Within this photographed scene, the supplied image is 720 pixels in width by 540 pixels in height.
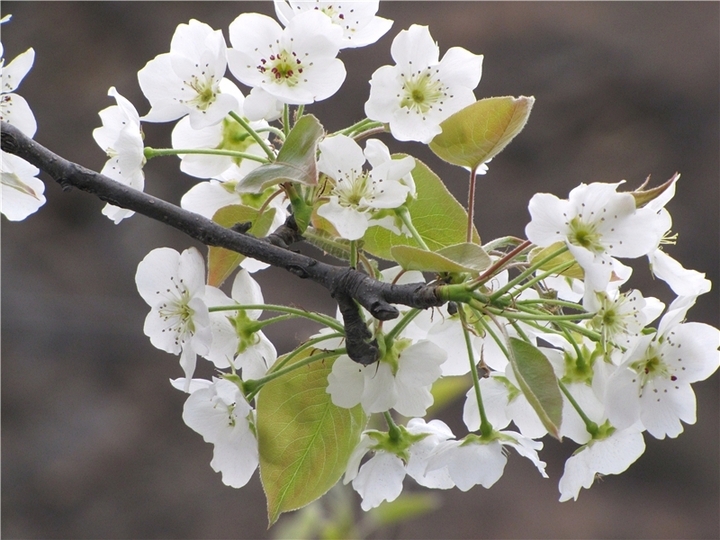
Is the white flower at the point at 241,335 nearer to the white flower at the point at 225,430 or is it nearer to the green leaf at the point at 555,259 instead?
the white flower at the point at 225,430

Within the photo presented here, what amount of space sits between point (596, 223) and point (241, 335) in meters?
0.27

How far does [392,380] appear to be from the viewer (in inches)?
20.1

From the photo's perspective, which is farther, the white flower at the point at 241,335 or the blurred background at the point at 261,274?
the blurred background at the point at 261,274

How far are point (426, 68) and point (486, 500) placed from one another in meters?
2.36

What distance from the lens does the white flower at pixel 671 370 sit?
0.48 metres

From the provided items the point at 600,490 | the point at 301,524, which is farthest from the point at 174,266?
the point at 600,490

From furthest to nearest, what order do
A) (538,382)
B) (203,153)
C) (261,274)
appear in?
1. (261,274)
2. (203,153)
3. (538,382)

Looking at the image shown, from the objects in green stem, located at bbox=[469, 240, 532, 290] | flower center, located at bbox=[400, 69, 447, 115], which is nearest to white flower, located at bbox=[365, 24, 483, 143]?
flower center, located at bbox=[400, 69, 447, 115]

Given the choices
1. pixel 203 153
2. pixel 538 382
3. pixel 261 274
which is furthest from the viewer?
pixel 261 274

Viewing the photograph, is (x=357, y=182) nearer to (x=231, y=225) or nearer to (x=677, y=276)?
(x=231, y=225)

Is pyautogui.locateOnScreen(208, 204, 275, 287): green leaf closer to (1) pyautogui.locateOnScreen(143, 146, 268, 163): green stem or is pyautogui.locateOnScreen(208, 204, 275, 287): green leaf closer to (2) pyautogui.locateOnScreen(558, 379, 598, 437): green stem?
(1) pyautogui.locateOnScreen(143, 146, 268, 163): green stem

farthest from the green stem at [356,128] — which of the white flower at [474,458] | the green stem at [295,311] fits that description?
the white flower at [474,458]

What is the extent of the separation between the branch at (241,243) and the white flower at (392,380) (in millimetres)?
20

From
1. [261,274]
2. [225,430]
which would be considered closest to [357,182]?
[225,430]
